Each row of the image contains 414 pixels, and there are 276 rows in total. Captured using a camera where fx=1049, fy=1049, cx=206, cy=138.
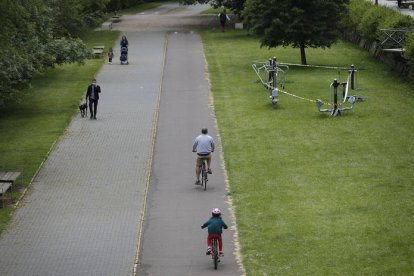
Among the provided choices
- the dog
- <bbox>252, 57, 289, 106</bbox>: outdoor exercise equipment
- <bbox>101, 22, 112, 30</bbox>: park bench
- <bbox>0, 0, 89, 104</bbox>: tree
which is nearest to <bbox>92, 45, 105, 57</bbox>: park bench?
<bbox>252, 57, 289, 106</bbox>: outdoor exercise equipment

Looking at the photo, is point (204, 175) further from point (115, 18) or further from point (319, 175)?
point (115, 18)

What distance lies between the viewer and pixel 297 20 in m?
51.8

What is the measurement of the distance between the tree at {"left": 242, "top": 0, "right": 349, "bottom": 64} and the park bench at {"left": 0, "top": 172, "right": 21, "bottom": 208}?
83.5 ft

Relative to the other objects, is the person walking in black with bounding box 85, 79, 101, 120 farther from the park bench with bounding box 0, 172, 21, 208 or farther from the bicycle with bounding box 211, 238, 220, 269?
the bicycle with bounding box 211, 238, 220, 269

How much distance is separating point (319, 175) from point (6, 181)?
8.49 meters

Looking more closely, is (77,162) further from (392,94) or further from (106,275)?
(392,94)

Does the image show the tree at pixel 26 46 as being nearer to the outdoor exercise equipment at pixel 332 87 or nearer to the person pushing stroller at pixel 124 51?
the person pushing stroller at pixel 124 51

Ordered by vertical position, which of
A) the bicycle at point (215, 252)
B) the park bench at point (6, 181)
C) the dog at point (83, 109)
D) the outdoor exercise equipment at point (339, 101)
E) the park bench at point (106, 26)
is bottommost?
the park bench at point (106, 26)

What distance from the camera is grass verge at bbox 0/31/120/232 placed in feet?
104

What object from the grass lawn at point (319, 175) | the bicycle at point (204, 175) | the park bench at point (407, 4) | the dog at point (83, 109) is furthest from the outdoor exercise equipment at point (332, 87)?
the park bench at point (407, 4)

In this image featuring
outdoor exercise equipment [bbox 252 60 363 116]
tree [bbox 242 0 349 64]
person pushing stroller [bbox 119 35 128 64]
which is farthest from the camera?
person pushing stroller [bbox 119 35 128 64]

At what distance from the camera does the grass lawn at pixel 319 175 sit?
21.6m

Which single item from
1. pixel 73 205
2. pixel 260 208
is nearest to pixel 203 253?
pixel 260 208

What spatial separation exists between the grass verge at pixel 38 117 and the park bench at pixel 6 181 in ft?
0.95
